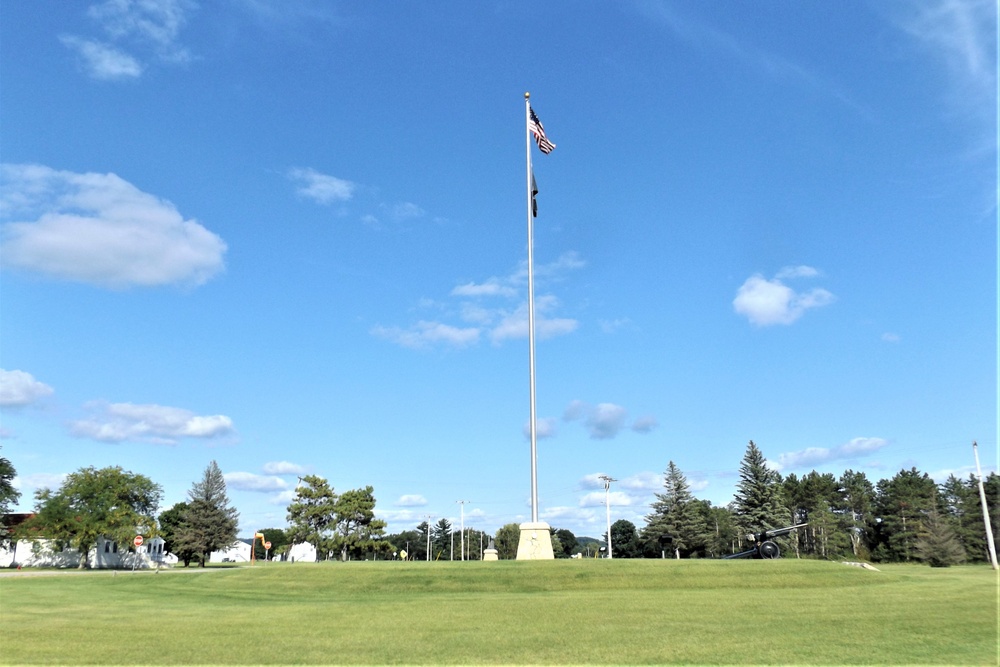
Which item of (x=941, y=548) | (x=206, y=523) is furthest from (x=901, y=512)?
(x=206, y=523)

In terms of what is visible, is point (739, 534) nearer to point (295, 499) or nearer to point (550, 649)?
point (295, 499)

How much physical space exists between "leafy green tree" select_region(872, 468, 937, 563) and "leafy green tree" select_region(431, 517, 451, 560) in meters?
72.9

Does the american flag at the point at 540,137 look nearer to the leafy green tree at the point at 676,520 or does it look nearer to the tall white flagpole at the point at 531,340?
the tall white flagpole at the point at 531,340

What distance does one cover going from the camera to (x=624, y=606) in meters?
16.3

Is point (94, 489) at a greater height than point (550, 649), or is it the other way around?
point (94, 489)

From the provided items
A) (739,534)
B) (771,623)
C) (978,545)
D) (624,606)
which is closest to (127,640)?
(624,606)

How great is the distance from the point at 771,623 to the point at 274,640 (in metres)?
9.49

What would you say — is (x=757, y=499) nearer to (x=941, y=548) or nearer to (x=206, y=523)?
(x=941, y=548)

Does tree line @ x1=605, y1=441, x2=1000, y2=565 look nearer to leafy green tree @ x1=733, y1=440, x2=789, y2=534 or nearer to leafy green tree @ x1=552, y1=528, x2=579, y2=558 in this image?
leafy green tree @ x1=733, y1=440, x2=789, y2=534

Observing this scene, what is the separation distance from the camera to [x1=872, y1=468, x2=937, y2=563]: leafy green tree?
73.1 meters

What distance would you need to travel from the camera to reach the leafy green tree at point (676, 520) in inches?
2918

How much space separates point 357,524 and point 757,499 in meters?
42.0

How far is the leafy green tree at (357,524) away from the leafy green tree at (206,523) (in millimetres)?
14349

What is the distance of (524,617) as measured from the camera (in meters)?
14.7
